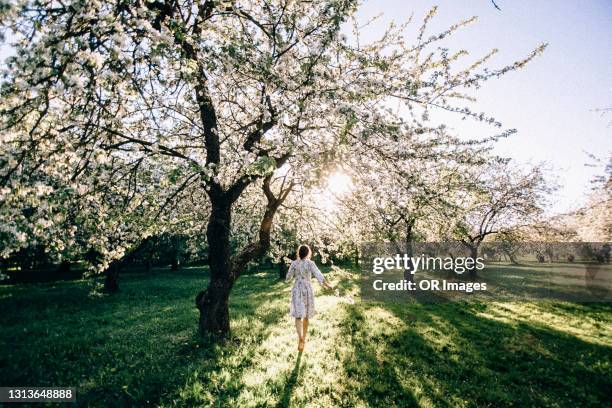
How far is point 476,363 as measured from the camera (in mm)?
8766

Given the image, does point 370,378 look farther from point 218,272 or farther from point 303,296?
point 218,272

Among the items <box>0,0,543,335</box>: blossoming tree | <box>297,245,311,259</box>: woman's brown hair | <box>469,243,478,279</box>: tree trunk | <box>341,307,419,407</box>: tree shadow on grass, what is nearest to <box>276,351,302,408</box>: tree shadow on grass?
<box>341,307,419,407</box>: tree shadow on grass

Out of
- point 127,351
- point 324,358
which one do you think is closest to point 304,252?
point 324,358

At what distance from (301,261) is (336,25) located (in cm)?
619

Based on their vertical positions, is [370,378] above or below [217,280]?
below

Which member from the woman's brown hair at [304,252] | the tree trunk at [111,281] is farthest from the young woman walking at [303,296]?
the tree trunk at [111,281]

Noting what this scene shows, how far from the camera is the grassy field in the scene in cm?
677

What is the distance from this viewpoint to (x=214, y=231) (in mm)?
9781

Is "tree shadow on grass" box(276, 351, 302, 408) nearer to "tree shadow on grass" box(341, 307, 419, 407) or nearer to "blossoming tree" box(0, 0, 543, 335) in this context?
"tree shadow on grass" box(341, 307, 419, 407)

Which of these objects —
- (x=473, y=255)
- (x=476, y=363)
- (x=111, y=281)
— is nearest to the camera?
(x=476, y=363)

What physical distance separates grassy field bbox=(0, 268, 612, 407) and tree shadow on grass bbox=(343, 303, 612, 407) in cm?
4

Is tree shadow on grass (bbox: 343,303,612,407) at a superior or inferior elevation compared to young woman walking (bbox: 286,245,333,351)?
inferior

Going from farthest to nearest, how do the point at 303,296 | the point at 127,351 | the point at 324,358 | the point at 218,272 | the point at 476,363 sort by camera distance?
1. the point at 218,272
2. the point at 127,351
3. the point at 303,296
4. the point at 476,363
5. the point at 324,358

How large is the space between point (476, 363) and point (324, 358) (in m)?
4.06
